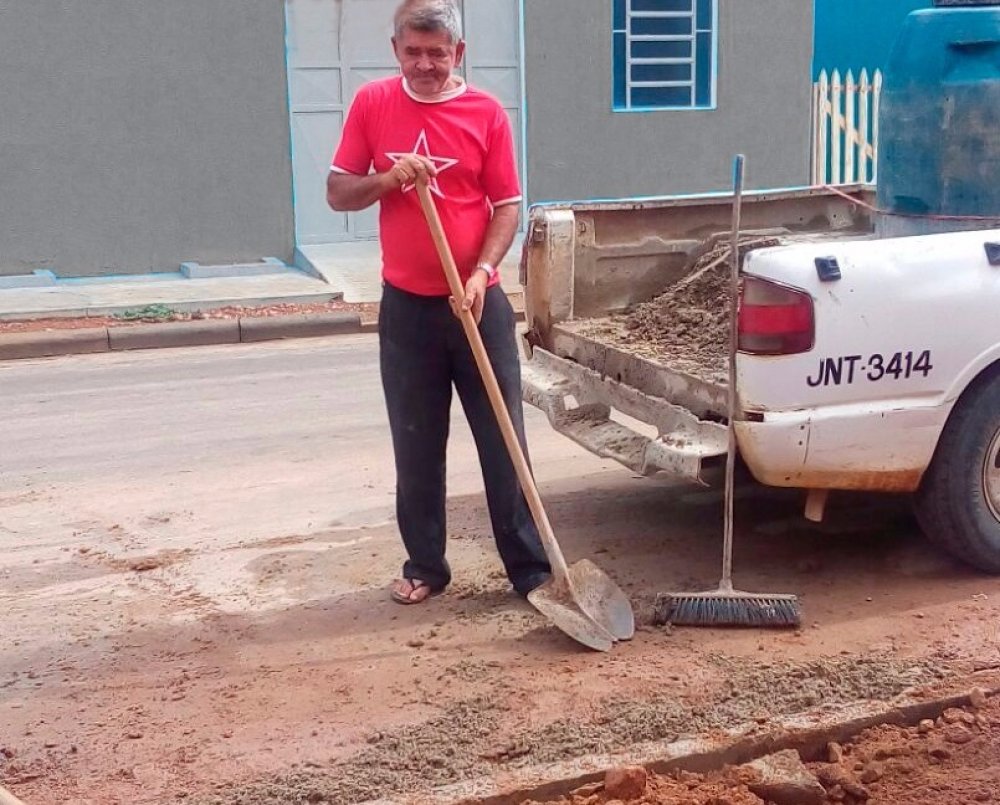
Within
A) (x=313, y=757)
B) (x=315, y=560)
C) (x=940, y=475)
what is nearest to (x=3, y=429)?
(x=315, y=560)

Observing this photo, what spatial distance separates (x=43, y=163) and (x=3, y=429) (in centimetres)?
573

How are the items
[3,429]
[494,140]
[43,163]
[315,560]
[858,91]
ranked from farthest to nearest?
[858,91] → [43,163] → [3,429] → [315,560] → [494,140]

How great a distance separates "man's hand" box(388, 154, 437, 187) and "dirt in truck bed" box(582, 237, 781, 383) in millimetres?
1410

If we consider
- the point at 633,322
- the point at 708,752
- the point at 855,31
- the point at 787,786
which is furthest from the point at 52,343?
the point at 855,31

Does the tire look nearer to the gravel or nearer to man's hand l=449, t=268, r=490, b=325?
the gravel

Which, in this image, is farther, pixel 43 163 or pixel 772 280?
pixel 43 163

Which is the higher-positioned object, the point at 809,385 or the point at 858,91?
the point at 858,91

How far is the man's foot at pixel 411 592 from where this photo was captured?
4.71 m

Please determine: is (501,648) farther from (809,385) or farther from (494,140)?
(494,140)

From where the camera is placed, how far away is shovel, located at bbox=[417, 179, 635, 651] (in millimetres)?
4230

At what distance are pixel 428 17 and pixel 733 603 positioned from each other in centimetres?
210

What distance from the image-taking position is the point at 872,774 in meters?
3.55

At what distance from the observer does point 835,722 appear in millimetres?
3754

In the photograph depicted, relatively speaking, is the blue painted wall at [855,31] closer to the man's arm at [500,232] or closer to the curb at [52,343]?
the curb at [52,343]
